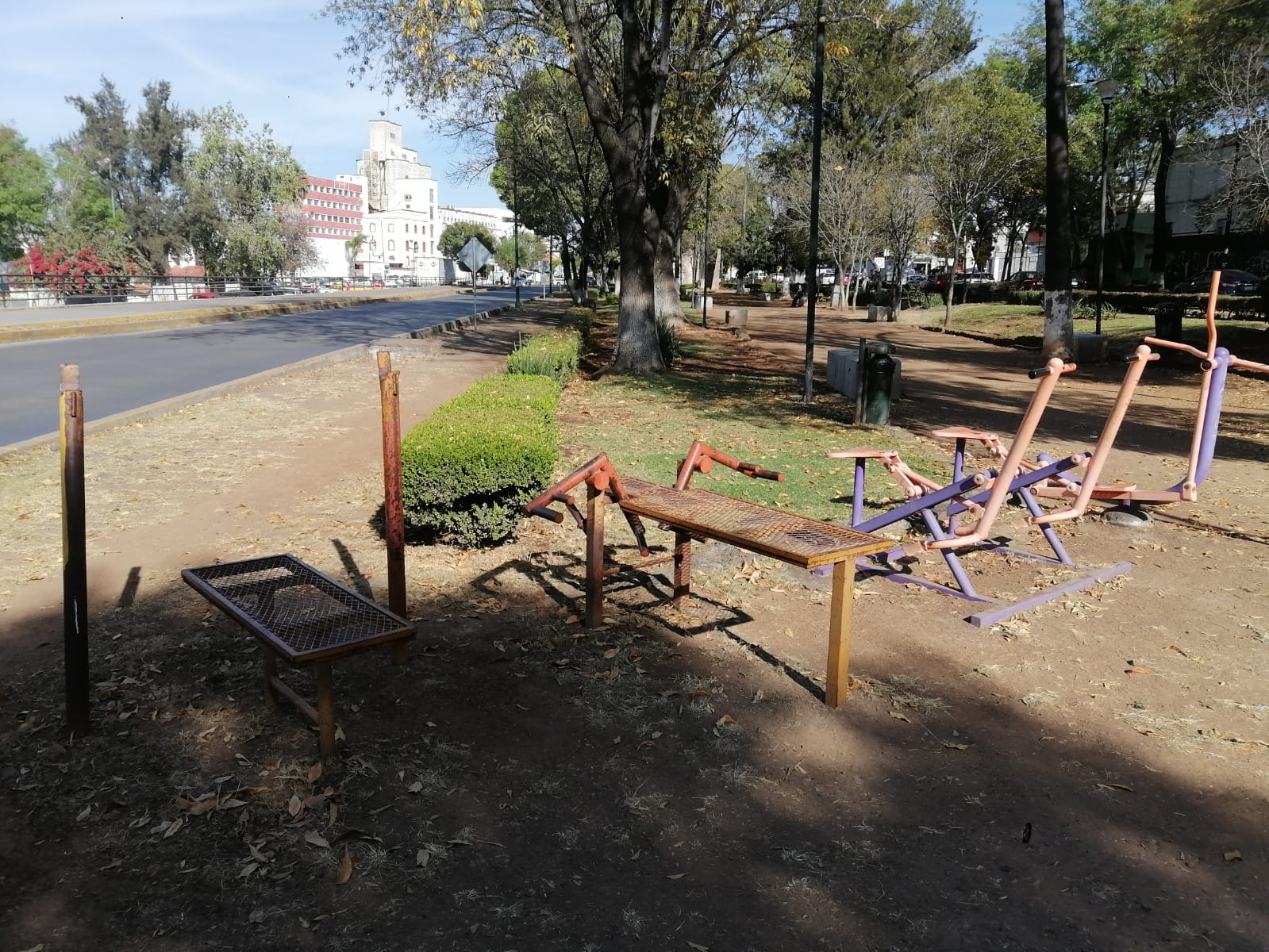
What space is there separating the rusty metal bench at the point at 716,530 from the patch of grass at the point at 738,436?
225 centimetres

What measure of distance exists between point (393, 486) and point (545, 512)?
74 centimetres

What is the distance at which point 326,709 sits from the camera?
3387 millimetres

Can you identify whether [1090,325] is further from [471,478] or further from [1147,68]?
[471,478]

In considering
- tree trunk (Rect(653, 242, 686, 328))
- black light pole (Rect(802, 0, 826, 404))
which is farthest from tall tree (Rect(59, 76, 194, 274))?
black light pole (Rect(802, 0, 826, 404))

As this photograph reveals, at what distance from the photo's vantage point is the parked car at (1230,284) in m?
38.5

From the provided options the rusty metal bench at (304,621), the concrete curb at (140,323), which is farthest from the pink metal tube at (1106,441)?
the concrete curb at (140,323)

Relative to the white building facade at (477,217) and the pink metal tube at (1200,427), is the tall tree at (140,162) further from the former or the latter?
the white building facade at (477,217)

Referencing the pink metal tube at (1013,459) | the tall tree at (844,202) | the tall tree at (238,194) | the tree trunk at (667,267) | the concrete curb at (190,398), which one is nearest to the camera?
the pink metal tube at (1013,459)

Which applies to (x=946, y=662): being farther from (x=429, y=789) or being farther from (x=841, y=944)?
(x=429, y=789)

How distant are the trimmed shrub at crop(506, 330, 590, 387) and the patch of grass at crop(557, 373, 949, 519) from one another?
0.41 metres

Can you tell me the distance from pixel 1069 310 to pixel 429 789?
18.3 metres

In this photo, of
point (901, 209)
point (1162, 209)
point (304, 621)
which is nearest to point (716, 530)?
point (304, 621)

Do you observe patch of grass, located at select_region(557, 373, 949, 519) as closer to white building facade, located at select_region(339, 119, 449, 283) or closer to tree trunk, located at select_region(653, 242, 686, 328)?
tree trunk, located at select_region(653, 242, 686, 328)

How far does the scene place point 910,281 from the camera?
6266 centimetres
